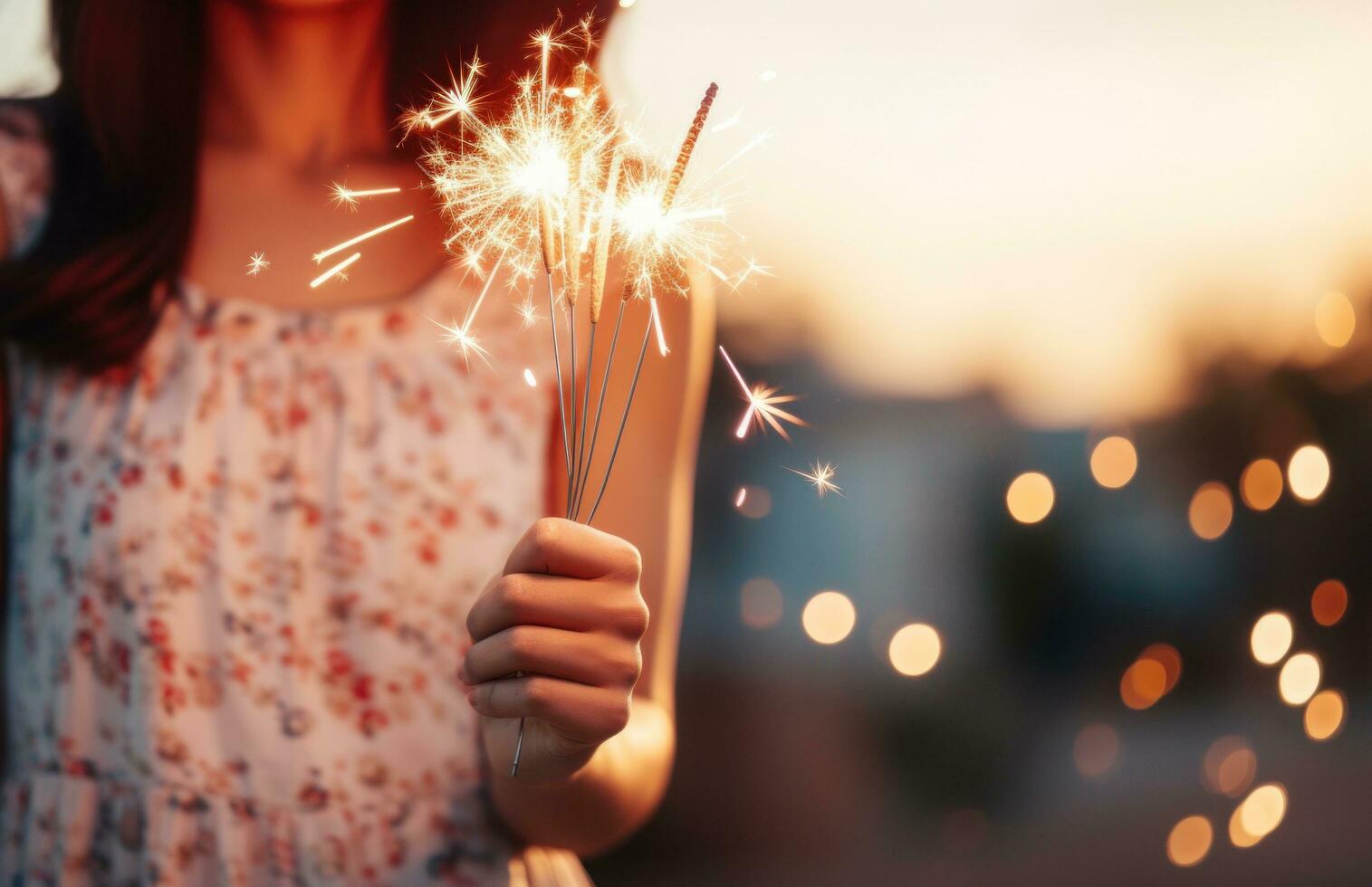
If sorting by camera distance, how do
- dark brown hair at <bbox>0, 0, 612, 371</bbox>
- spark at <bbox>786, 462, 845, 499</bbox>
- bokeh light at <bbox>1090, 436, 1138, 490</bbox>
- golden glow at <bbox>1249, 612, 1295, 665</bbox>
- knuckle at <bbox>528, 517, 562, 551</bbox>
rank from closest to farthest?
knuckle at <bbox>528, 517, 562, 551</bbox>
dark brown hair at <bbox>0, 0, 612, 371</bbox>
spark at <bbox>786, 462, 845, 499</bbox>
bokeh light at <bbox>1090, 436, 1138, 490</bbox>
golden glow at <bbox>1249, 612, 1295, 665</bbox>

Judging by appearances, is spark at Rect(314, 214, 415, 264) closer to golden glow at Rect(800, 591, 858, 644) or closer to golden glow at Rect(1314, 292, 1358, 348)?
golden glow at Rect(800, 591, 858, 644)

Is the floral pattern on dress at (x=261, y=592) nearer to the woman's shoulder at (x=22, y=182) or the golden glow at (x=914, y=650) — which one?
the woman's shoulder at (x=22, y=182)

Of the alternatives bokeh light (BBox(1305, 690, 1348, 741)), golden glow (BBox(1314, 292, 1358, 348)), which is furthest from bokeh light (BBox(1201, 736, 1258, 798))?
golden glow (BBox(1314, 292, 1358, 348))

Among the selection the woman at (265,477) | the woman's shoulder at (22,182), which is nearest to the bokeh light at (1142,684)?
the woman at (265,477)

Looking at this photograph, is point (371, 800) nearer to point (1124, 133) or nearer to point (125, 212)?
point (125, 212)

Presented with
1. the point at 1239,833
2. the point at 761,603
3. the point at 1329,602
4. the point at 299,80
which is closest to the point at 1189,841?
the point at 1239,833

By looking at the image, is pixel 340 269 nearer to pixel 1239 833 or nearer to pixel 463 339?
pixel 463 339

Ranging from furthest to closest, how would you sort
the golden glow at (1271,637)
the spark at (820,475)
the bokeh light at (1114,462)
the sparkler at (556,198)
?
the golden glow at (1271,637)
the bokeh light at (1114,462)
the spark at (820,475)
the sparkler at (556,198)
